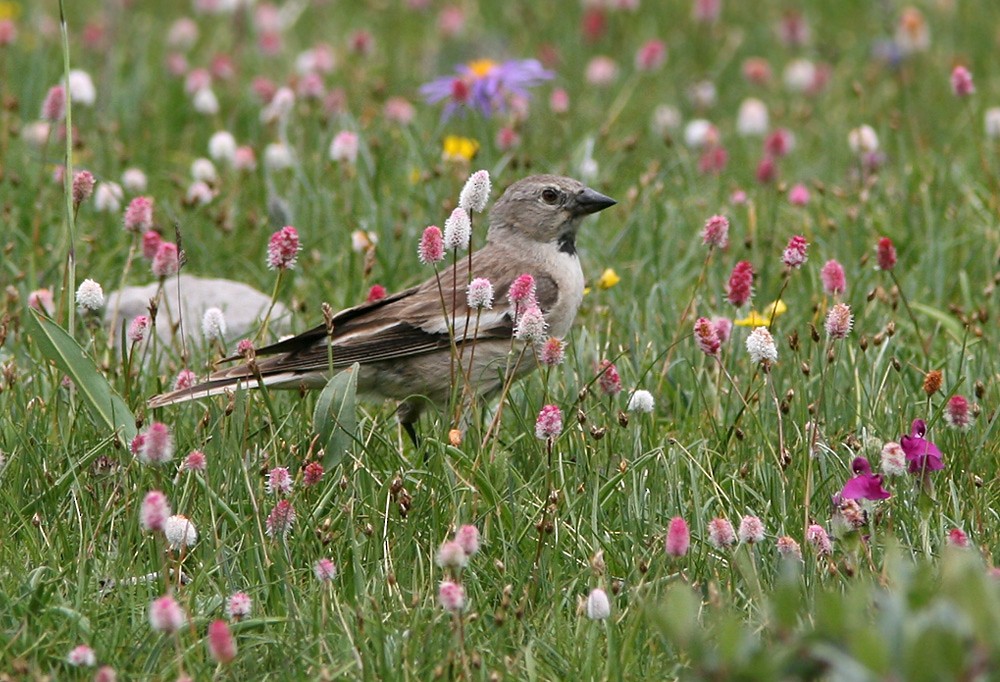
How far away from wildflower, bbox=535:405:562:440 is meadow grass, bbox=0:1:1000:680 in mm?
109

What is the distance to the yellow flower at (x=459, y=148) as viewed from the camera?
278 inches

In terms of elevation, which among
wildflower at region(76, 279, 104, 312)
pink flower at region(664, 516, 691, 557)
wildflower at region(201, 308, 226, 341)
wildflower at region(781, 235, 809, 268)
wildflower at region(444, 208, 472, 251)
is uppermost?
wildflower at region(444, 208, 472, 251)

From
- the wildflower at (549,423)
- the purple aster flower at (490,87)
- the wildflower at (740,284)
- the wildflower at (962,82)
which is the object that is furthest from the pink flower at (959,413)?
the purple aster flower at (490,87)

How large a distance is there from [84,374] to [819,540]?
2.01 metres

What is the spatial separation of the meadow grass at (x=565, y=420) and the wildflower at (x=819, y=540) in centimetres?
4

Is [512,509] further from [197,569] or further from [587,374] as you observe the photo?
[587,374]

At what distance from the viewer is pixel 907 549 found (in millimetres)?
3799

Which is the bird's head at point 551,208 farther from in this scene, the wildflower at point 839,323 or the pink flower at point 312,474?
the pink flower at point 312,474

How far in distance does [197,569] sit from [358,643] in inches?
23.4

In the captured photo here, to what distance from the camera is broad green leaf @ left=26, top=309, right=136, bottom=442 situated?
14.3 feet

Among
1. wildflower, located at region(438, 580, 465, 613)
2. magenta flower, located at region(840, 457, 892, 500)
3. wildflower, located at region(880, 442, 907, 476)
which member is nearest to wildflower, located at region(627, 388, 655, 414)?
magenta flower, located at region(840, 457, 892, 500)

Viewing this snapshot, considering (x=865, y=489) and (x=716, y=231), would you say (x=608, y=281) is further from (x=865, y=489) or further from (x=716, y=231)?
(x=865, y=489)

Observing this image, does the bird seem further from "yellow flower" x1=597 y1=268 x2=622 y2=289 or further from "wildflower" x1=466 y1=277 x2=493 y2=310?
"wildflower" x1=466 y1=277 x2=493 y2=310

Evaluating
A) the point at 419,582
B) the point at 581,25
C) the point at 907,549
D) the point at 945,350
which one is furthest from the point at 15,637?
the point at 581,25
